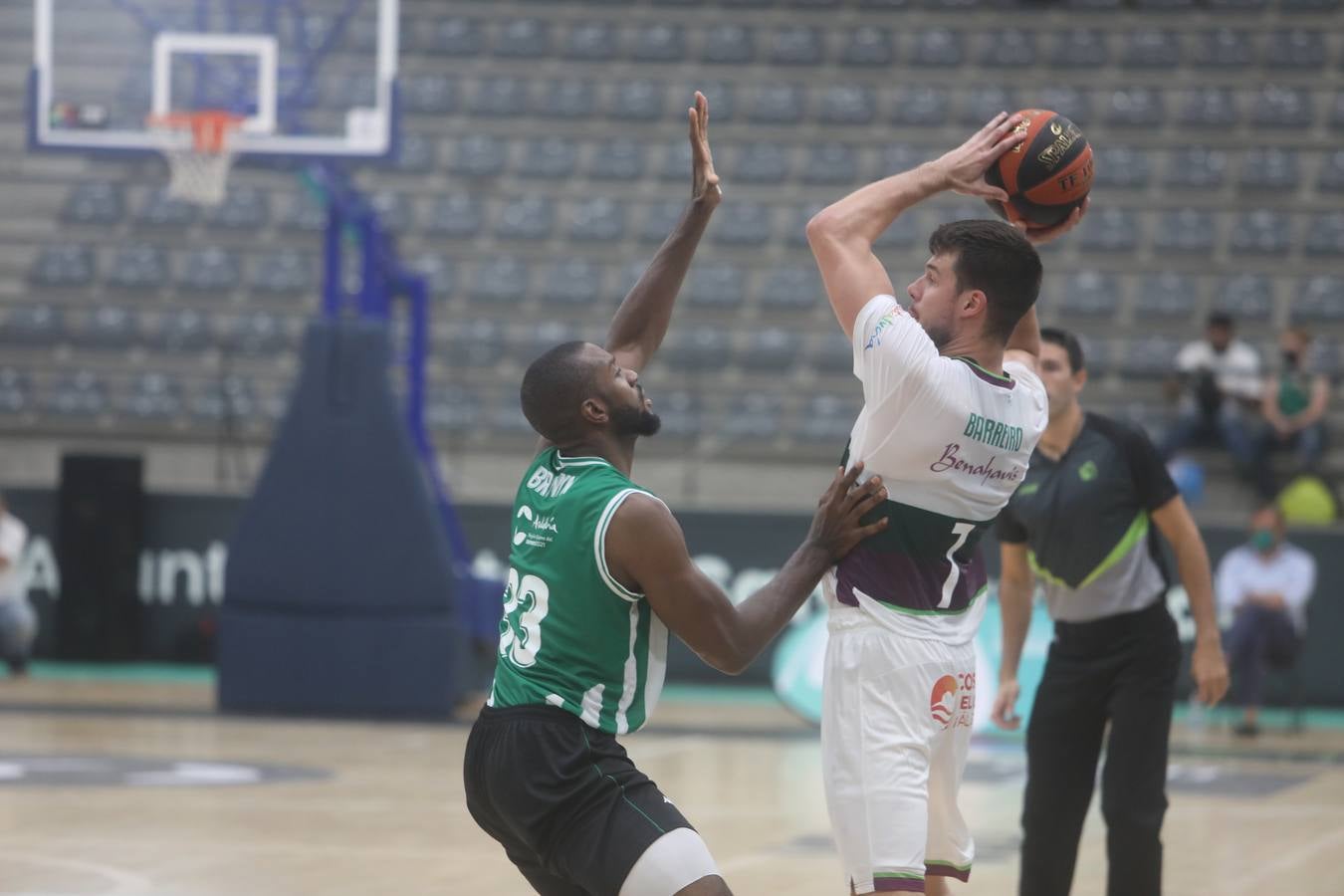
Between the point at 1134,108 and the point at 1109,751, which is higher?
the point at 1134,108

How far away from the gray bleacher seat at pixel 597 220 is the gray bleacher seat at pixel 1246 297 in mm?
5946

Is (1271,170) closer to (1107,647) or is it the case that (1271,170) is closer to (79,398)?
(79,398)

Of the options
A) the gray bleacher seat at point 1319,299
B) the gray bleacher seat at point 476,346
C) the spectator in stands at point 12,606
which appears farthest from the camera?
the gray bleacher seat at point 1319,299

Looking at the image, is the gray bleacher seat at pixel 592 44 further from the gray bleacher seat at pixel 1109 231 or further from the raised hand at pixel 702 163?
the raised hand at pixel 702 163

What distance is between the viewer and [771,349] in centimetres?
1791

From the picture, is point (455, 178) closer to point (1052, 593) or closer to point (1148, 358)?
point (1148, 358)

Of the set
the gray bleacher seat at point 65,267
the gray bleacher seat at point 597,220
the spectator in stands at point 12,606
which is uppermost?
the gray bleacher seat at point 597,220

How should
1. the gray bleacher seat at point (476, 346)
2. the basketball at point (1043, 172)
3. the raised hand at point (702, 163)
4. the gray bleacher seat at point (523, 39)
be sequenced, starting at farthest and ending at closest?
the gray bleacher seat at point (523, 39) < the gray bleacher seat at point (476, 346) < the raised hand at point (702, 163) < the basketball at point (1043, 172)

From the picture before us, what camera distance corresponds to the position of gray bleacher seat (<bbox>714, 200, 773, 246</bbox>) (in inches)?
760

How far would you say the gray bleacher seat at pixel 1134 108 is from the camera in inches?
771

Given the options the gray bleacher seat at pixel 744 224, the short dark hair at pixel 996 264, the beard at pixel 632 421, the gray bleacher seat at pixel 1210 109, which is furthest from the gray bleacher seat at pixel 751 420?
the beard at pixel 632 421

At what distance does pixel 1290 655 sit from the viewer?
13422 mm

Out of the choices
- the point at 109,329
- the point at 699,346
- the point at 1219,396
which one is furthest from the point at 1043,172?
the point at 109,329

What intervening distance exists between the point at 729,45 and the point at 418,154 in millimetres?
3615
